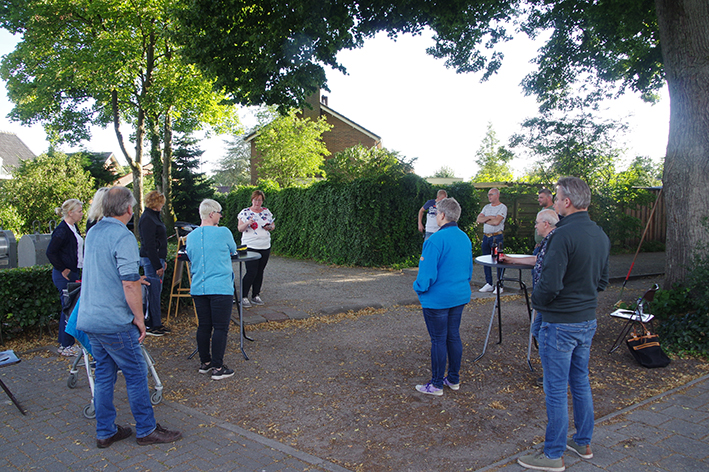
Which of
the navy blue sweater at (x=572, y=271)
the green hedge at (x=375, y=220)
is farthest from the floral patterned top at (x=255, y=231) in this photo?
the navy blue sweater at (x=572, y=271)

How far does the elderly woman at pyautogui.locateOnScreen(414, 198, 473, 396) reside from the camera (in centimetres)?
432

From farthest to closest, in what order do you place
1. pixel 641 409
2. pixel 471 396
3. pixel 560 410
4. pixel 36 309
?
1. pixel 36 309
2. pixel 471 396
3. pixel 641 409
4. pixel 560 410

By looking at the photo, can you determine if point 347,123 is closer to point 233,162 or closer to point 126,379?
point 126,379


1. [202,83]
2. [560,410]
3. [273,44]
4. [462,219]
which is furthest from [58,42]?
[560,410]

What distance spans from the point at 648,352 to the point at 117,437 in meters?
5.19

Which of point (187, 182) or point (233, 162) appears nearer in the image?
point (187, 182)

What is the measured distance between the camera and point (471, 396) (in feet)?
14.8

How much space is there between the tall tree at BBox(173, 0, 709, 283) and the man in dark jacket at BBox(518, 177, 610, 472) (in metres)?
4.38

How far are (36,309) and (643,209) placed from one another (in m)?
19.1

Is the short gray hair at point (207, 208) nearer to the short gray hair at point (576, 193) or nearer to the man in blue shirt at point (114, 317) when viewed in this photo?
the man in blue shirt at point (114, 317)

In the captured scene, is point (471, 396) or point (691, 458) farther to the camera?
point (471, 396)

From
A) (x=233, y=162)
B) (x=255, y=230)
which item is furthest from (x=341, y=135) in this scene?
(x=233, y=162)

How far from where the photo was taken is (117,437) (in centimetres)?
358

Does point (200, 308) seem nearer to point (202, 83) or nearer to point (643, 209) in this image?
point (643, 209)
